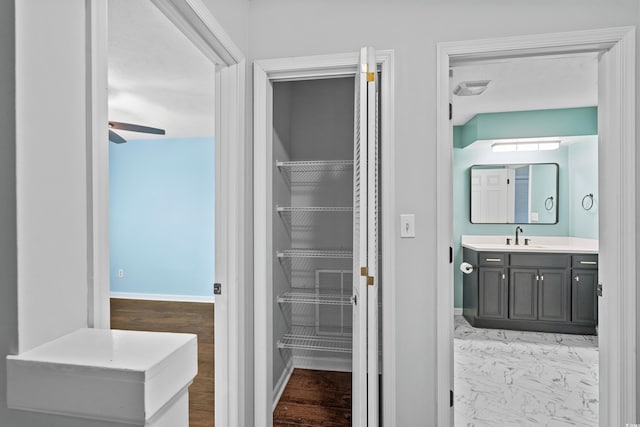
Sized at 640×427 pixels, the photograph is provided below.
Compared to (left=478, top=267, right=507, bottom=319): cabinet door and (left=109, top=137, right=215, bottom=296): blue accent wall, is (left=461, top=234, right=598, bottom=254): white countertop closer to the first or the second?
(left=478, top=267, right=507, bottom=319): cabinet door

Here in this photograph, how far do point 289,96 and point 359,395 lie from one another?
2249 mm

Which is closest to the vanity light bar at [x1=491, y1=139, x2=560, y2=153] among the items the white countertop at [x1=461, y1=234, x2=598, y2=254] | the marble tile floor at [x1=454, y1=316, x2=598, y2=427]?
the white countertop at [x1=461, y1=234, x2=598, y2=254]

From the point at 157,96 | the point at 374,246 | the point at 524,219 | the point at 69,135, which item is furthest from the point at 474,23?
the point at 524,219

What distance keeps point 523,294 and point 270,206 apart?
3301mm

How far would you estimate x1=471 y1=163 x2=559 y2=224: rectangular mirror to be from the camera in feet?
13.8

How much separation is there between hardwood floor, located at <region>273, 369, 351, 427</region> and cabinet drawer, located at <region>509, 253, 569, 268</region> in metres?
2.33

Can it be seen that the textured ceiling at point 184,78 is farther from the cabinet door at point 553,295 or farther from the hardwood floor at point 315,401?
the hardwood floor at point 315,401

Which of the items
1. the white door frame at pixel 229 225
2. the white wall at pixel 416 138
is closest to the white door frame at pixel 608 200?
the white wall at pixel 416 138

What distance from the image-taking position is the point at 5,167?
1.85 feet

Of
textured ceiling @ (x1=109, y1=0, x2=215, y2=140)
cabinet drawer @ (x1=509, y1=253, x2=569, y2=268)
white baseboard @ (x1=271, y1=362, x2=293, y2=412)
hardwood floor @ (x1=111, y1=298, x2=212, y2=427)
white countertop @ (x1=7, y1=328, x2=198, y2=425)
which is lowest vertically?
hardwood floor @ (x1=111, y1=298, x2=212, y2=427)

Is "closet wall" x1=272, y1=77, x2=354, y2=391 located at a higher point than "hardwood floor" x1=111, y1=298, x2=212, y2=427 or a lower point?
higher

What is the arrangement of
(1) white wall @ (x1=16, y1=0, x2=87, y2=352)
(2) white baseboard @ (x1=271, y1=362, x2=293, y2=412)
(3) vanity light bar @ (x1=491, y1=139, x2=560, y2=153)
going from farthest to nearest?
1. (3) vanity light bar @ (x1=491, y1=139, x2=560, y2=153)
2. (2) white baseboard @ (x1=271, y1=362, x2=293, y2=412)
3. (1) white wall @ (x1=16, y1=0, x2=87, y2=352)

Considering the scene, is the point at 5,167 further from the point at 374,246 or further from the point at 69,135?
the point at 374,246

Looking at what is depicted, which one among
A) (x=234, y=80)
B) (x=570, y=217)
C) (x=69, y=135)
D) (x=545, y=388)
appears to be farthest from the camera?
(x=570, y=217)
